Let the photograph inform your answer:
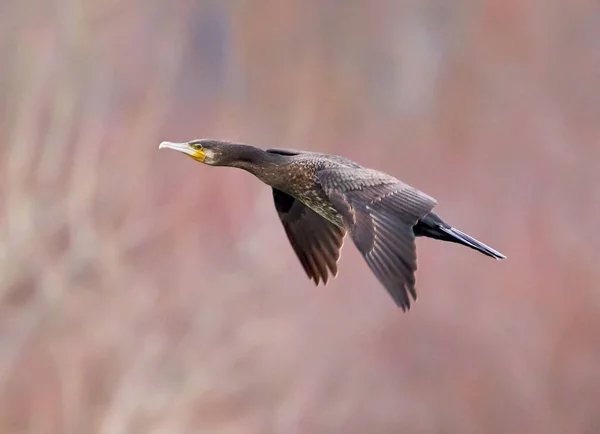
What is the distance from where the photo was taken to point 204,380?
6797 millimetres

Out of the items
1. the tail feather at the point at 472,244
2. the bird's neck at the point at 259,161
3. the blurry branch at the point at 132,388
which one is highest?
the bird's neck at the point at 259,161

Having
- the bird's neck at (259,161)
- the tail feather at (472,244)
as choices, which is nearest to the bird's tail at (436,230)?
the tail feather at (472,244)

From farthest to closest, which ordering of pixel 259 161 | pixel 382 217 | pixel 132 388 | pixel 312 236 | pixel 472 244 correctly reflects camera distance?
pixel 132 388, pixel 312 236, pixel 259 161, pixel 472 244, pixel 382 217

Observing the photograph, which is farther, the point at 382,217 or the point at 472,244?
the point at 472,244

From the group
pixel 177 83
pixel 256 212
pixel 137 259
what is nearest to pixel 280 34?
pixel 177 83

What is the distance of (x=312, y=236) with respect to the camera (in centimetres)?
357

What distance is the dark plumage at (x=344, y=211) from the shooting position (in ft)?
8.52

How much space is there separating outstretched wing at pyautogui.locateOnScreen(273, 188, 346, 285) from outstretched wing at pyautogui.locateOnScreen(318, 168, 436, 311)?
23.6 inches

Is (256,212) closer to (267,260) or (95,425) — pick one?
(267,260)

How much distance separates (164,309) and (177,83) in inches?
67.5

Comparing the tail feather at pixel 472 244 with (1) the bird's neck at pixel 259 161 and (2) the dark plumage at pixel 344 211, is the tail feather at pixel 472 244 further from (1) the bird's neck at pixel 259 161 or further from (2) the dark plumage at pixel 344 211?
(1) the bird's neck at pixel 259 161

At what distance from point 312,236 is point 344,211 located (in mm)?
822

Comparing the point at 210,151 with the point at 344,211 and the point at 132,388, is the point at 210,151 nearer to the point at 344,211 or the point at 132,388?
the point at 344,211

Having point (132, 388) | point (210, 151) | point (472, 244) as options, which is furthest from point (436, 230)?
point (132, 388)
